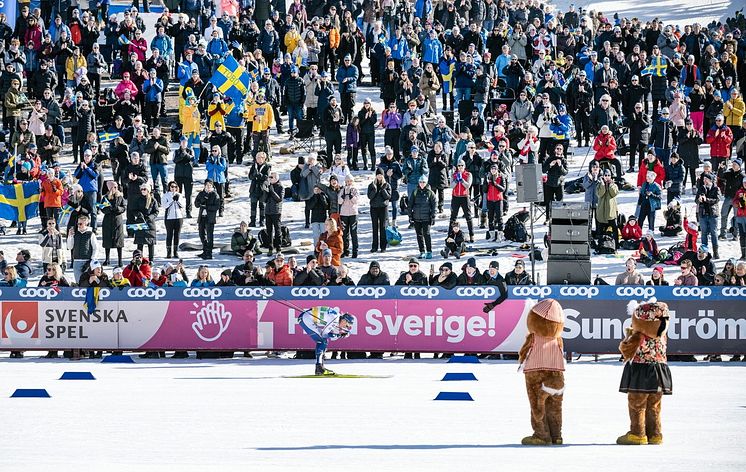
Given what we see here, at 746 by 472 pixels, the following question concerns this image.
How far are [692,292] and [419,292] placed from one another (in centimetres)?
398

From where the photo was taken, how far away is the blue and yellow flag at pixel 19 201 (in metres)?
26.9

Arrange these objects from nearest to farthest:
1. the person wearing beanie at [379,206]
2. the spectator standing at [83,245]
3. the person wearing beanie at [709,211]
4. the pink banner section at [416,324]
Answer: the pink banner section at [416,324] → the spectator standing at [83,245] → the person wearing beanie at [709,211] → the person wearing beanie at [379,206]

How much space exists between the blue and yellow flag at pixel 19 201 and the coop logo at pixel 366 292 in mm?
8759

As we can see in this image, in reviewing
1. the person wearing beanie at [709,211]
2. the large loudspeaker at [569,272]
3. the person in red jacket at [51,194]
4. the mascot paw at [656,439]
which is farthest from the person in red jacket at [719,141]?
the mascot paw at [656,439]

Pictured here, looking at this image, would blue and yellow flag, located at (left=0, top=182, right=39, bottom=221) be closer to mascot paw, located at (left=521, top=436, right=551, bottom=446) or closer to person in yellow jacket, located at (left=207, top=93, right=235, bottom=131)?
person in yellow jacket, located at (left=207, top=93, right=235, bottom=131)

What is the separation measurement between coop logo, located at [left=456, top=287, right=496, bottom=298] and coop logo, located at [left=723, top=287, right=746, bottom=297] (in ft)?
11.0

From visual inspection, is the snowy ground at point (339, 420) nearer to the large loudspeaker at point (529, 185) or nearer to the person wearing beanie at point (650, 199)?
the large loudspeaker at point (529, 185)

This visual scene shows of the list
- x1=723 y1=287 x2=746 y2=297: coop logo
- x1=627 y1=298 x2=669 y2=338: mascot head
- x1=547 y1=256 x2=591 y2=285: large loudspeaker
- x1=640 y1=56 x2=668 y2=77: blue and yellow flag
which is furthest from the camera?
x1=640 y1=56 x2=668 y2=77: blue and yellow flag

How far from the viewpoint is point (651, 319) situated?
42.9 feet

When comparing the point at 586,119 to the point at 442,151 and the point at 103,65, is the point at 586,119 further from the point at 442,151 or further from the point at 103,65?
the point at 103,65

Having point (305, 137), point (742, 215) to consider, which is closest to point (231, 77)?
point (305, 137)

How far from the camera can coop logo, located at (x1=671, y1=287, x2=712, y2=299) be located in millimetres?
20484

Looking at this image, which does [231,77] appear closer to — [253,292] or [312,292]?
[253,292]

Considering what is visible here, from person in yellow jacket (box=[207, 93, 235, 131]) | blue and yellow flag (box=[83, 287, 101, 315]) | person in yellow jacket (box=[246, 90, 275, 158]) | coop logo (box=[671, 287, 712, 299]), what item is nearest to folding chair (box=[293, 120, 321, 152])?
person in yellow jacket (box=[246, 90, 275, 158])
